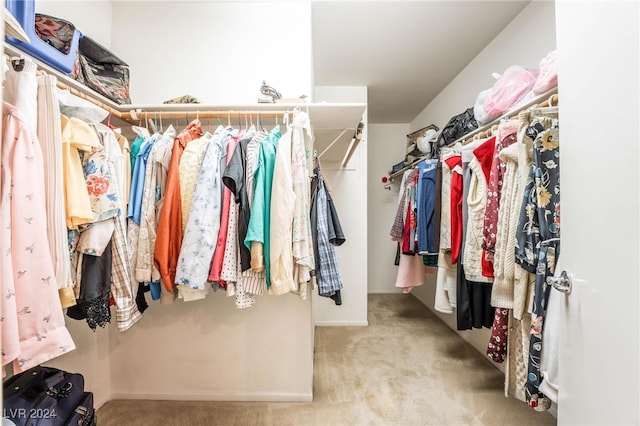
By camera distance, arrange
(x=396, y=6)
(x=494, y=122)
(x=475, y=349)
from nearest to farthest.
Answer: (x=494, y=122) < (x=396, y=6) < (x=475, y=349)

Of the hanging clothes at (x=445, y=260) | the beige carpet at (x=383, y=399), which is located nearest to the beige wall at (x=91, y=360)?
the beige carpet at (x=383, y=399)

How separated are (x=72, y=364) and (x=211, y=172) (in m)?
1.29

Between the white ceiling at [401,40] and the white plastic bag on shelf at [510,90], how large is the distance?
715mm

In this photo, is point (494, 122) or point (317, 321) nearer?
point (494, 122)

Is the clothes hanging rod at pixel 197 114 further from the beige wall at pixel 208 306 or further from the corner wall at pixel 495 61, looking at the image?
the corner wall at pixel 495 61

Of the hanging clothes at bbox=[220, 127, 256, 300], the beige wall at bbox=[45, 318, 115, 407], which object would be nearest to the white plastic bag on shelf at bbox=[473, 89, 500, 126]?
Result: the hanging clothes at bbox=[220, 127, 256, 300]

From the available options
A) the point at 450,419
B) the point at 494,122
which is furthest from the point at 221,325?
the point at 494,122

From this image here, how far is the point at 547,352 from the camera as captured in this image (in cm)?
94

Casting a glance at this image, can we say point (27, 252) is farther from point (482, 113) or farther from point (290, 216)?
point (482, 113)

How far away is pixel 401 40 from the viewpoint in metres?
2.15

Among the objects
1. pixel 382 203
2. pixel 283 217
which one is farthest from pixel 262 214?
pixel 382 203

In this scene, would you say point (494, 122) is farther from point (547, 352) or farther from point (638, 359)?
point (638, 359)

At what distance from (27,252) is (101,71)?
3.65ft

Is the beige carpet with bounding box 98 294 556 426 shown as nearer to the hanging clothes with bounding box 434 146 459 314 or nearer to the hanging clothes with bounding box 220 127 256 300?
the hanging clothes with bounding box 434 146 459 314
